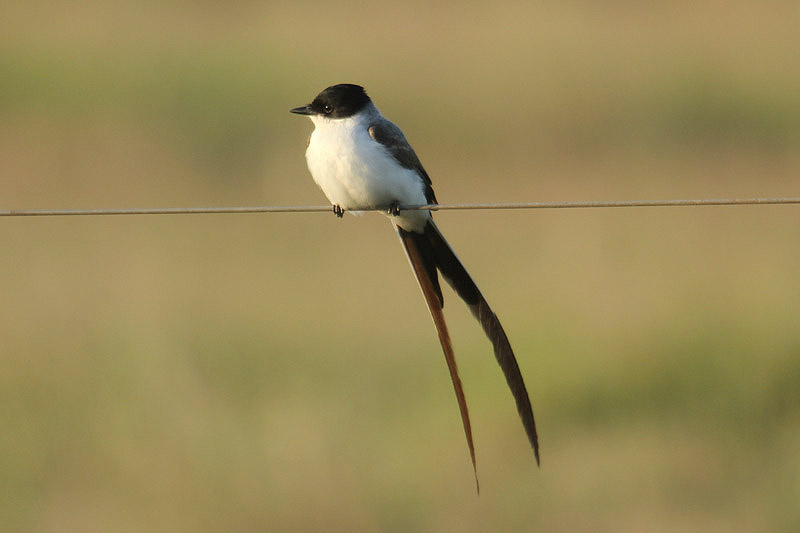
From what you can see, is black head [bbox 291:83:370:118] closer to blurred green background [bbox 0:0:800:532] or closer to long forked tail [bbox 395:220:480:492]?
long forked tail [bbox 395:220:480:492]

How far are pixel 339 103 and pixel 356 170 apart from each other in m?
0.39

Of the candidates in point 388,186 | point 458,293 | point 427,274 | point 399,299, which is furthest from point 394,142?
point 399,299

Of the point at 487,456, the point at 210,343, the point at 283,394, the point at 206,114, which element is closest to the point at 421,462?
the point at 487,456

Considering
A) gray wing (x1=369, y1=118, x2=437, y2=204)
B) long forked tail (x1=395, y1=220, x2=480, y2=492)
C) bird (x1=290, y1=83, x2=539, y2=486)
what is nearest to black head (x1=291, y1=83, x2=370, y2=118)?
bird (x1=290, y1=83, x2=539, y2=486)

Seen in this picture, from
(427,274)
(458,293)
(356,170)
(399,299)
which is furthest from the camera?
(399,299)

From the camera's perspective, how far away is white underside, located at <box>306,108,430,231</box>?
523cm

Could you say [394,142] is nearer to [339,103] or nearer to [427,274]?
[339,103]

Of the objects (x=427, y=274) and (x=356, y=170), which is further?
(x=427, y=274)

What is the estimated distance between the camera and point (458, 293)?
212 inches

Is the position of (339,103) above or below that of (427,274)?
above

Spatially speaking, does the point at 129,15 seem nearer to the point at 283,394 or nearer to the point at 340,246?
the point at 340,246

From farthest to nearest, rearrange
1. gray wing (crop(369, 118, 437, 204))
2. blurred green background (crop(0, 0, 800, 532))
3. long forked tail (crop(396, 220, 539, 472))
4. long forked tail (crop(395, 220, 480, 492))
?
blurred green background (crop(0, 0, 800, 532))
gray wing (crop(369, 118, 437, 204))
long forked tail (crop(395, 220, 480, 492))
long forked tail (crop(396, 220, 539, 472))

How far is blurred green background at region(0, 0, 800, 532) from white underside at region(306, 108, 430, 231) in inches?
83.6

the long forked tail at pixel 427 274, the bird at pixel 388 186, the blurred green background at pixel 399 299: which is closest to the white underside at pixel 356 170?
the bird at pixel 388 186
